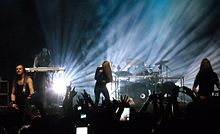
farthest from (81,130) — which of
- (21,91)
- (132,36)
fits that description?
(132,36)

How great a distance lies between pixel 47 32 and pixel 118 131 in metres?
11.3

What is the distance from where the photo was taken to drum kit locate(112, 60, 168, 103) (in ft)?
44.4

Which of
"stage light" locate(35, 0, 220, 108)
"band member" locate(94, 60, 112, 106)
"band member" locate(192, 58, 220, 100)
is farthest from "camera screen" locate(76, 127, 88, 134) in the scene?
"stage light" locate(35, 0, 220, 108)

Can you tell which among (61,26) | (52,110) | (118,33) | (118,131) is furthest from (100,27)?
(118,131)

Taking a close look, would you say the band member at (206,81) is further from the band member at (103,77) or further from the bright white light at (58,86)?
the bright white light at (58,86)

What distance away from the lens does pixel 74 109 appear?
15.8 feet

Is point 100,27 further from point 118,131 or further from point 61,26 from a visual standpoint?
point 118,131

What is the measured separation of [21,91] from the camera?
286 inches

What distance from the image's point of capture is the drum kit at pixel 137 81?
1353 cm

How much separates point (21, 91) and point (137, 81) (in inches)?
304

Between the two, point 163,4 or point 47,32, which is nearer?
point 47,32

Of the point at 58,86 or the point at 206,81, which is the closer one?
the point at 206,81

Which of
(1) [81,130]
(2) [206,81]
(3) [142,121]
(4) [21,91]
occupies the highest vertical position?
(2) [206,81]

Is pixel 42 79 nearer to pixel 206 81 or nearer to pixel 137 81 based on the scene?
pixel 206 81
